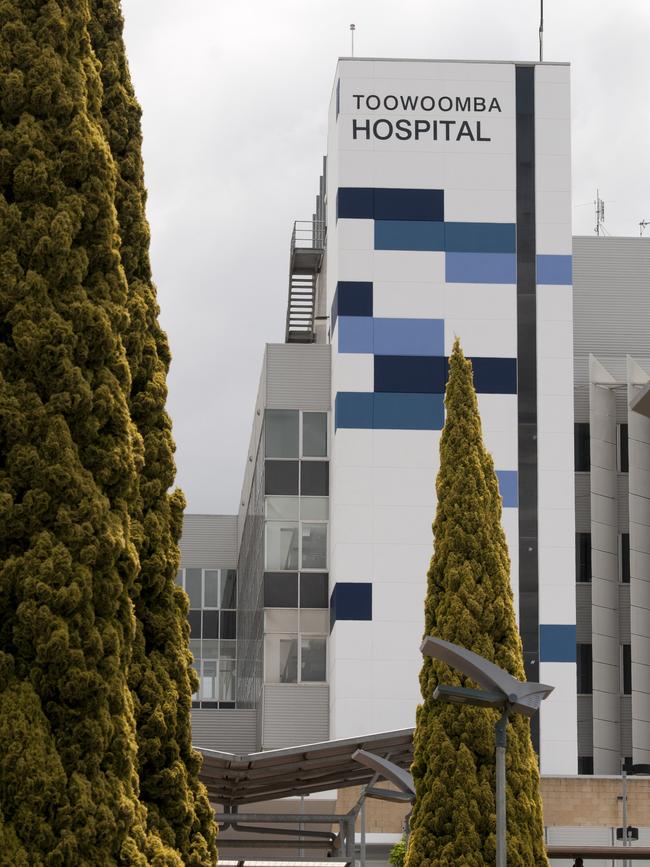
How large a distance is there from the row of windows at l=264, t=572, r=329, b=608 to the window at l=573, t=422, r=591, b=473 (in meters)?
9.36

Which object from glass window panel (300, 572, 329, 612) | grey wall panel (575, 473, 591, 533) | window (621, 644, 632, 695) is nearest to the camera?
glass window panel (300, 572, 329, 612)

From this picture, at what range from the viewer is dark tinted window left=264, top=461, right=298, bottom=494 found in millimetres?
48625

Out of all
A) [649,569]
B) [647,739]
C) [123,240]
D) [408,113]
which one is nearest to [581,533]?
[649,569]

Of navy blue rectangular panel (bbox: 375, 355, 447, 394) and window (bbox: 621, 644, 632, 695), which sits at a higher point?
navy blue rectangular panel (bbox: 375, 355, 447, 394)

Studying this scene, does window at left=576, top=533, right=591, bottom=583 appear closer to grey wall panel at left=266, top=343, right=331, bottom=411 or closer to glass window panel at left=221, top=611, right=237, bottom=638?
grey wall panel at left=266, top=343, right=331, bottom=411

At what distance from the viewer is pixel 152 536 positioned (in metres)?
11.1

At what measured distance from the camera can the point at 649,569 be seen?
160ft

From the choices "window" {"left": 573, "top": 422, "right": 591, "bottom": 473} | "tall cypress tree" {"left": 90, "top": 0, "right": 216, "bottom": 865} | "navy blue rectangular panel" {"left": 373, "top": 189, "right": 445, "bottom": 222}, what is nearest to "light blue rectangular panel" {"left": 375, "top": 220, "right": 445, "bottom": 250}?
"navy blue rectangular panel" {"left": 373, "top": 189, "right": 445, "bottom": 222}

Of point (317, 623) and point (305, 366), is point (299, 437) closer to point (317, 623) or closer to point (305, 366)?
point (305, 366)

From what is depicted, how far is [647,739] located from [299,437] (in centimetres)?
1380

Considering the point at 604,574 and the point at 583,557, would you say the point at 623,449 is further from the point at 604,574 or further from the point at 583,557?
the point at 604,574

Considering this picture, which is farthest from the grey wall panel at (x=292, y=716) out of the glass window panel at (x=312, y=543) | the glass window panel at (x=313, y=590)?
the glass window panel at (x=312, y=543)

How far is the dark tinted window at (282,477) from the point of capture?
48.6 metres

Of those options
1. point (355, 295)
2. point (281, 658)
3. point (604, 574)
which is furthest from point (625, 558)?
point (355, 295)
